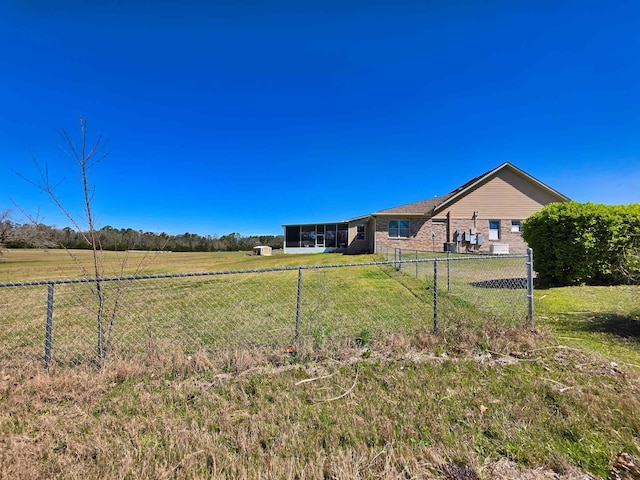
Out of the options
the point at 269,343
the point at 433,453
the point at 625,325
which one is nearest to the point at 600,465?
the point at 433,453

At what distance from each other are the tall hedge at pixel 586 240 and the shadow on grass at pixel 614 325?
10.4 feet

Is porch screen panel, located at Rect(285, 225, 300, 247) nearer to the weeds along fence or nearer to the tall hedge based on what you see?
the weeds along fence

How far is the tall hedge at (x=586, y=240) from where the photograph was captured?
7.43 metres

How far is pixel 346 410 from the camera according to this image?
97.9 inches

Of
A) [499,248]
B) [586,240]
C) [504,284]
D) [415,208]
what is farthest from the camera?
[415,208]

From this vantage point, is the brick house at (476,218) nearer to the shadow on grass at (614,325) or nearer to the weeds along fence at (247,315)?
the weeds along fence at (247,315)

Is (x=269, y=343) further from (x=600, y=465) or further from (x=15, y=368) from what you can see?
(x=600, y=465)

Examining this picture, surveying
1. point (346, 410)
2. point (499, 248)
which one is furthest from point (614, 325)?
point (499, 248)

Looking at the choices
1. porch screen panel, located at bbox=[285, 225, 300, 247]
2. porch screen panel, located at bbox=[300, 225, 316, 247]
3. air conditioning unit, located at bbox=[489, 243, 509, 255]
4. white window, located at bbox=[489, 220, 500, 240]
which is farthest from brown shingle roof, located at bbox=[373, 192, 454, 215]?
porch screen panel, located at bbox=[285, 225, 300, 247]

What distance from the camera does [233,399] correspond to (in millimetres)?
2682

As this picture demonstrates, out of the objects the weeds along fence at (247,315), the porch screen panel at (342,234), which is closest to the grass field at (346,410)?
the weeds along fence at (247,315)

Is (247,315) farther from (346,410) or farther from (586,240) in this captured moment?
(586,240)

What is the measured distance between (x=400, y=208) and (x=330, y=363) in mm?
20995

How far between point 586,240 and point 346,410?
8.33 m
